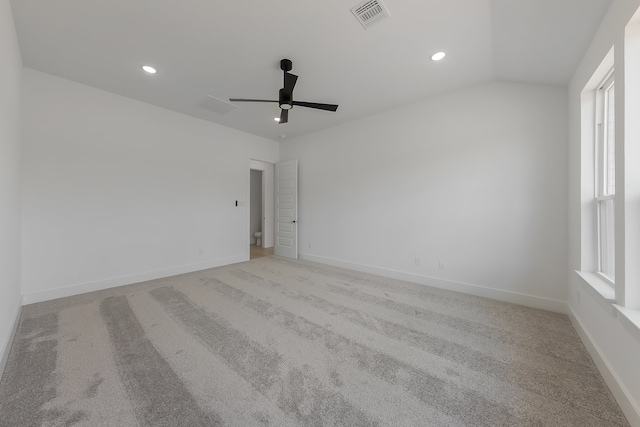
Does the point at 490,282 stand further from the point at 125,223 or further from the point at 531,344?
the point at 125,223

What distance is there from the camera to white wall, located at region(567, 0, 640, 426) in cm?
137

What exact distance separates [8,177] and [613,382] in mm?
4948

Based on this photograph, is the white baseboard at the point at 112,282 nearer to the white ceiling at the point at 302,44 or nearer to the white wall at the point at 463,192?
the white wall at the point at 463,192

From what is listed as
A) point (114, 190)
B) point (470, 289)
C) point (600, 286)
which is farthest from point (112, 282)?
point (600, 286)

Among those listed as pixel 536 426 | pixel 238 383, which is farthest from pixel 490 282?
pixel 238 383

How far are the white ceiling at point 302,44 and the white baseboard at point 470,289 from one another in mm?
2521

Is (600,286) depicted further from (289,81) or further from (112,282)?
(112,282)

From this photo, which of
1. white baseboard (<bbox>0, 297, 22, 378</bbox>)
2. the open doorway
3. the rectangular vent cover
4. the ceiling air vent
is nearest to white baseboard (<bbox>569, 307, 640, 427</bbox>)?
the ceiling air vent

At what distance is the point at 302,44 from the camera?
7.80ft

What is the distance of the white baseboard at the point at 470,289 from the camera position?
2764 millimetres

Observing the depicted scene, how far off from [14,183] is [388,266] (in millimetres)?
4784

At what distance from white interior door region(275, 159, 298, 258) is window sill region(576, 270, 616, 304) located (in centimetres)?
443

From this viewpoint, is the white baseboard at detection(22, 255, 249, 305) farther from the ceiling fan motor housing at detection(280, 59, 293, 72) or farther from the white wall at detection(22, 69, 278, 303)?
the ceiling fan motor housing at detection(280, 59, 293, 72)

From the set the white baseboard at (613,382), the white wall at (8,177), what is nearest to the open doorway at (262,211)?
the white wall at (8,177)
